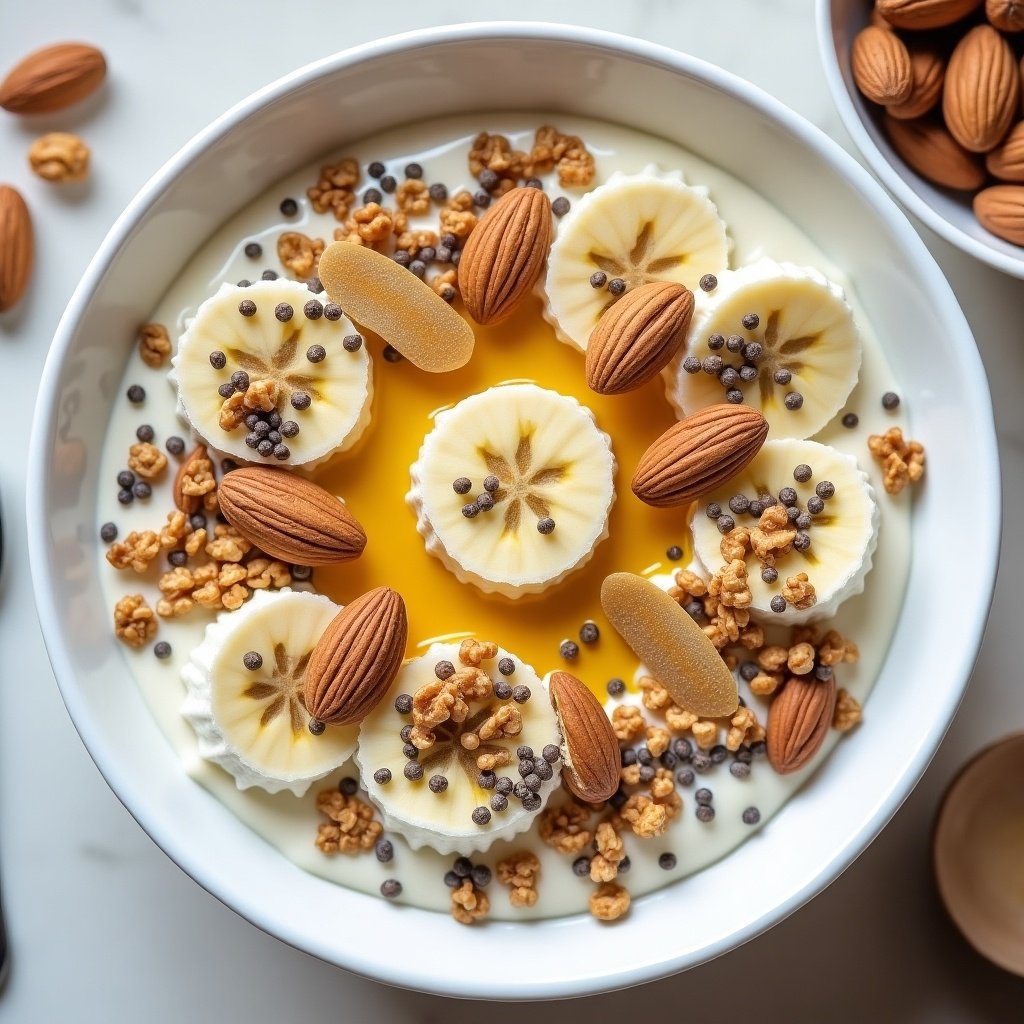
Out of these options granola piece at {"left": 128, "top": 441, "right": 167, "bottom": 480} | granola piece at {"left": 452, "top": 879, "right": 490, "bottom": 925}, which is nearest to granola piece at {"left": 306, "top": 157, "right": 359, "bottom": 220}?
granola piece at {"left": 128, "top": 441, "right": 167, "bottom": 480}

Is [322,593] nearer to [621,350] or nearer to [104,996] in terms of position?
[621,350]

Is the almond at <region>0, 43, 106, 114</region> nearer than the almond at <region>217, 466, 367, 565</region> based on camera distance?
No

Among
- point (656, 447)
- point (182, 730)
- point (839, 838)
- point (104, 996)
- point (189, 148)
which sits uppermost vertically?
point (189, 148)

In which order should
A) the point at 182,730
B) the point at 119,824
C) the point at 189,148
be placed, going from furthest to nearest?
the point at 119,824, the point at 182,730, the point at 189,148

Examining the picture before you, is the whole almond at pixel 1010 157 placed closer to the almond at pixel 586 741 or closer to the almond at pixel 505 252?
the almond at pixel 505 252

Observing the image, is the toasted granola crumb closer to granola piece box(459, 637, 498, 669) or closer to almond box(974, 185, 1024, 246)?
granola piece box(459, 637, 498, 669)

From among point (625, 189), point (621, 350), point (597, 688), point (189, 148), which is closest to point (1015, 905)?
point (597, 688)
